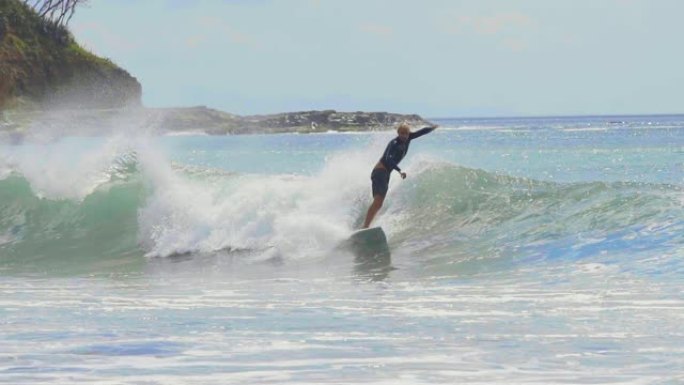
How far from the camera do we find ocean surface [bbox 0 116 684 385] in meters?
7.61

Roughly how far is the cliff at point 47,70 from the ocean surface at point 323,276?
36.9 metres

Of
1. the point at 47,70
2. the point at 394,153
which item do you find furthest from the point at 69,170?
the point at 47,70

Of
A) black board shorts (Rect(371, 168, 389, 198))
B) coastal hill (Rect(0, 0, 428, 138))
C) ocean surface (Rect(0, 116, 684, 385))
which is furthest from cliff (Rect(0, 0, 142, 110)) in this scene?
black board shorts (Rect(371, 168, 389, 198))

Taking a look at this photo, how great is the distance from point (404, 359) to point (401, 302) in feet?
9.00

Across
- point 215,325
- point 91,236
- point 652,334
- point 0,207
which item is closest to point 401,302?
point 215,325

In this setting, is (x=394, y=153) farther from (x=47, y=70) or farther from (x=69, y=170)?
(x=47, y=70)

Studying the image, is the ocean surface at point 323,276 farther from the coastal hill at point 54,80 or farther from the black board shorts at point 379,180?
the coastal hill at point 54,80

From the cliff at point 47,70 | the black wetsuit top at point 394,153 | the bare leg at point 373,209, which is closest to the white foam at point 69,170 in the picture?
the bare leg at point 373,209

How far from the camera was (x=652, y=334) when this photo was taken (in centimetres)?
824

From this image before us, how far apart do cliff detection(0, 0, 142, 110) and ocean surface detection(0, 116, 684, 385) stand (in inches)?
1451

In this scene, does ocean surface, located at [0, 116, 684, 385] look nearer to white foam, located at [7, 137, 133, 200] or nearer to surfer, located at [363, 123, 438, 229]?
white foam, located at [7, 137, 133, 200]

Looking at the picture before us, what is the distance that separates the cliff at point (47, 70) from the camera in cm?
6025

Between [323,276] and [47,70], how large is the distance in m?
51.8

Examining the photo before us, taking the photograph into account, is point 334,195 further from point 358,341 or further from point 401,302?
point 358,341
